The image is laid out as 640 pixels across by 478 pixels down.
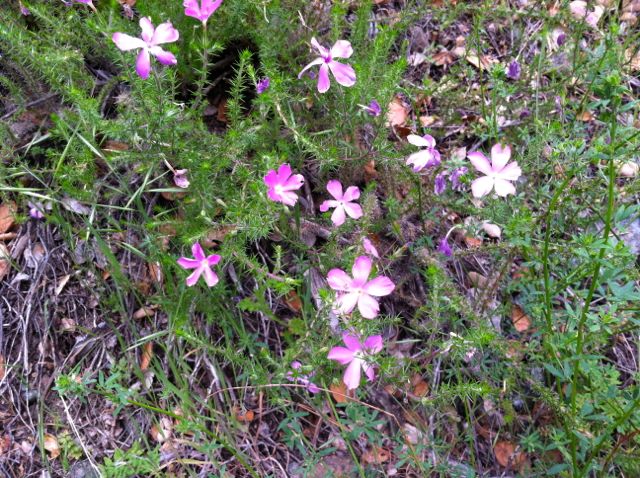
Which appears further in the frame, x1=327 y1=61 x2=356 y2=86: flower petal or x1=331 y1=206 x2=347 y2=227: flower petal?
x1=331 y1=206 x2=347 y2=227: flower petal

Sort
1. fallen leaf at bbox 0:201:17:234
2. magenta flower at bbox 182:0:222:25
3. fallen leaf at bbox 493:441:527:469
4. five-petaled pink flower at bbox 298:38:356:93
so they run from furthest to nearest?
fallen leaf at bbox 0:201:17:234, fallen leaf at bbox 493:441:527:469, five-petaled pink flower at bbox 298:38:356:93, magenta flower at bbox 182:0:222:25

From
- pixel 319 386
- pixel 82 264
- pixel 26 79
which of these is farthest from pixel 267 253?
pixel 26 79

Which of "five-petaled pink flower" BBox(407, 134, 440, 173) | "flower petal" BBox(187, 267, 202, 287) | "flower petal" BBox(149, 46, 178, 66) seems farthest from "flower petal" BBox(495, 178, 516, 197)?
"flower petal" BBox(149, 46, 178, 66)

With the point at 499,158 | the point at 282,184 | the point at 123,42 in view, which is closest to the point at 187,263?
the point at 282,184

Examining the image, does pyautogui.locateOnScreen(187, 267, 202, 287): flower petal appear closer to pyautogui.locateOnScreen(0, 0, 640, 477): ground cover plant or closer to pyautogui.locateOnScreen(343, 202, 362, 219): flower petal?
pyautogui.locateOnScreen(0, 0, 640, 477): ground cover plant

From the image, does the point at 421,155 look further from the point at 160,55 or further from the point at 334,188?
the point at 160,55

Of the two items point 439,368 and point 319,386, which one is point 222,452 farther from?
point 439,368

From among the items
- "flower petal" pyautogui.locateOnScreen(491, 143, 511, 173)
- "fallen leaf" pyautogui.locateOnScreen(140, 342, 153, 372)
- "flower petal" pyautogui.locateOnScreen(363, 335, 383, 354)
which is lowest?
"fallen leaf" pyautogui.locateOnScreen(140, 342, 153, 372)
